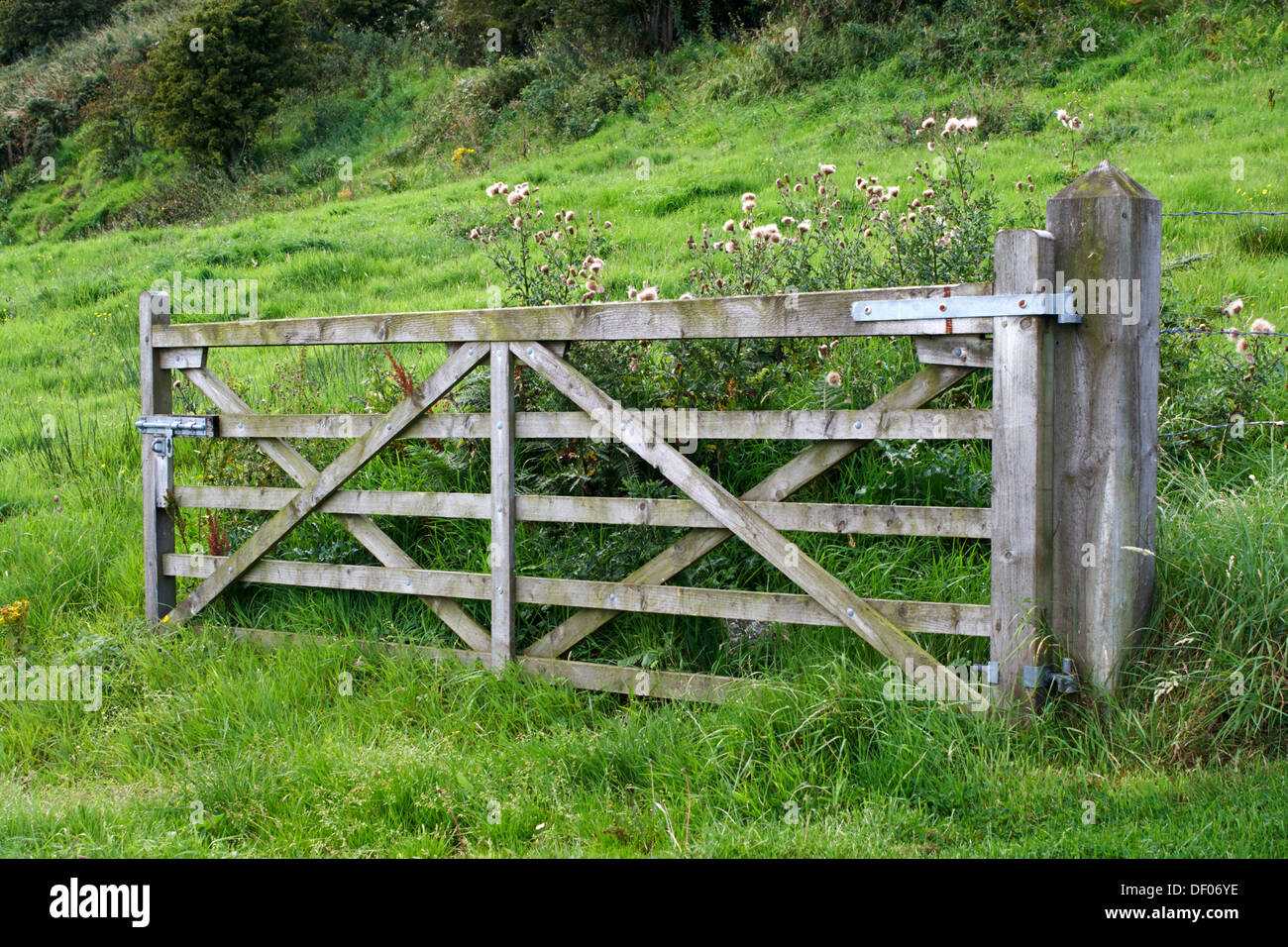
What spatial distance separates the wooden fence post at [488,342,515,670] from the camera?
471 centimetres

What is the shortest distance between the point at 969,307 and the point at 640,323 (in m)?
1.41

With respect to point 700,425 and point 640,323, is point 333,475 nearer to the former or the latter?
point 640,323

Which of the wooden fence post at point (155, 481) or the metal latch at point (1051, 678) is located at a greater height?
the wooden fence post at point (155, 481)

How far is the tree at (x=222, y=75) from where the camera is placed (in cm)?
2253

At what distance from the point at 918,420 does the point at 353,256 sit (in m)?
9.58

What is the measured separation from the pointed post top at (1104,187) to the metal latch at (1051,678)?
65.8 inches

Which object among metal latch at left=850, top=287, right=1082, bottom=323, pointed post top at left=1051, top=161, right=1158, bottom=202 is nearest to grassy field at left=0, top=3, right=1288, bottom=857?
metal latch at left=850, top=287, right=1082, bottom=323

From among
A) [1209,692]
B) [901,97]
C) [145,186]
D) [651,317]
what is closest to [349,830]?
[651,317]

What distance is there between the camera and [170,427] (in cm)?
585

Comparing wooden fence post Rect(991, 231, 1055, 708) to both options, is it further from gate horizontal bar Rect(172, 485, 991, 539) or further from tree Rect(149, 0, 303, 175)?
tree Rect(149, 0, 303, 175)

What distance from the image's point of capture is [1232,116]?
1109cm

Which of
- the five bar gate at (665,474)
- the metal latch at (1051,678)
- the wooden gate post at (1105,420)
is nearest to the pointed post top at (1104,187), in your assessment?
the wooden gate post at (1105,420)

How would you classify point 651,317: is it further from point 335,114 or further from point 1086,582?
point 335,114

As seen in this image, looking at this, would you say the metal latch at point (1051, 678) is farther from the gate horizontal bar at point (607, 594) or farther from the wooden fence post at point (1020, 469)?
the gate horizontal bar at point (607, 594)
